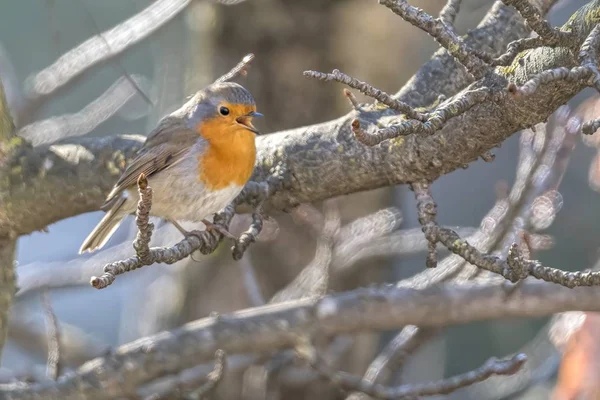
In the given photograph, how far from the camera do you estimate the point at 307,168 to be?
2.94 meters

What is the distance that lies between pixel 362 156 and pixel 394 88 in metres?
2.44

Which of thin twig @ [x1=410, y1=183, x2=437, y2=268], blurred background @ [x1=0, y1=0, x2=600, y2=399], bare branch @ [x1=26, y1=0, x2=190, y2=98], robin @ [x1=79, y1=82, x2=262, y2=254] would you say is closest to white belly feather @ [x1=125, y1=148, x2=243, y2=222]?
robin @ [x1=79, y1=82, x2=262, y2=254]

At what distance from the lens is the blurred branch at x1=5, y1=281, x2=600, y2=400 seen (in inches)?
134

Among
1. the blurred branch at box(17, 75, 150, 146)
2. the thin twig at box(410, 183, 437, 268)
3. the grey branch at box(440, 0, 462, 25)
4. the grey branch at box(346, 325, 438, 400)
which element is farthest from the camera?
the blurred branch at box(17, 75, 150, 146)

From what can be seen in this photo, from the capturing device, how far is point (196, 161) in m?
3.51

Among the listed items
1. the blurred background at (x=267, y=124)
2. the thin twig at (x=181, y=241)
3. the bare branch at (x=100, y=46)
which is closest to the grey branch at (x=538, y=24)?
the thin twig at (x=181, y=241)

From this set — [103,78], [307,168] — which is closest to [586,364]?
[307,168]

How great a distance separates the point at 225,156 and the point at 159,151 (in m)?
0.27

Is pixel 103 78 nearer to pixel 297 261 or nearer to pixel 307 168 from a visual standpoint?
pixel 297 261

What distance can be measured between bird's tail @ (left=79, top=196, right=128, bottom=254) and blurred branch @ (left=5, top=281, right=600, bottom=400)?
20.3 inches

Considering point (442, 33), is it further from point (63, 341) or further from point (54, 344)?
point (63, 341)

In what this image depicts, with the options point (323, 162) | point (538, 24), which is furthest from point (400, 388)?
point (538, 24)

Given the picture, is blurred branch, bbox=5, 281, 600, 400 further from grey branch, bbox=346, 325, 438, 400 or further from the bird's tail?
the bird's tail

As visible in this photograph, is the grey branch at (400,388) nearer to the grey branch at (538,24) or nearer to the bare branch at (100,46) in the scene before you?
the grey branch at (538,24)
